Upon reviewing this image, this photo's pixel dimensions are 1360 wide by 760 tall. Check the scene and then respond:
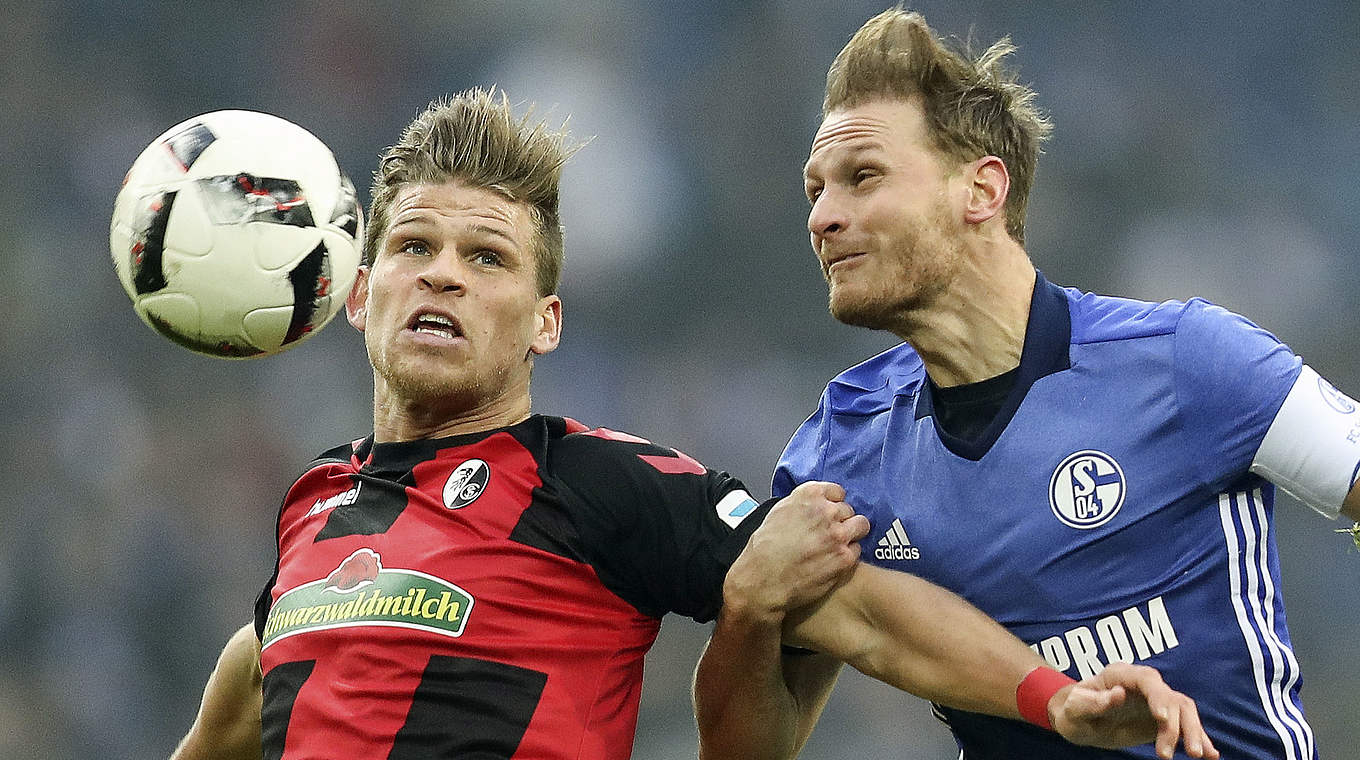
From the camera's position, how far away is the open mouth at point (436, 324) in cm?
342

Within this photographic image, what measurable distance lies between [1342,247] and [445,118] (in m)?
7.04

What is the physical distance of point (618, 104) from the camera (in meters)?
9.65

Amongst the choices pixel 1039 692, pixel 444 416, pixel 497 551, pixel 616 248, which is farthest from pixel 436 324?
pixel 616 248

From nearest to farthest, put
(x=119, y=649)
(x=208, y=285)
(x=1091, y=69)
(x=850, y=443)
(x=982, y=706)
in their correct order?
1. (x=982, y=706)
2. (x=208, y=285)
3. (x=850, y=443)
4. (x=119, y=649)
5. (x=1091, y=69)

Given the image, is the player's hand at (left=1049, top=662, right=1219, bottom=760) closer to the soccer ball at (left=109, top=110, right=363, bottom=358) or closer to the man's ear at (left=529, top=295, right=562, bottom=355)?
the man's ear at (left=529, top=295, right=562, bottom=355)

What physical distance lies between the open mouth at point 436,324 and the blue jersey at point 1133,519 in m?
1.15

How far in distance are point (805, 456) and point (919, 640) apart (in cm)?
69

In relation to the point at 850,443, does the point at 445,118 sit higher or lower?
higher

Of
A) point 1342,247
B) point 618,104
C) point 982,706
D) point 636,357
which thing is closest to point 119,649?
point 636,357

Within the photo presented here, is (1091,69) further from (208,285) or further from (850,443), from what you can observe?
(208,285)

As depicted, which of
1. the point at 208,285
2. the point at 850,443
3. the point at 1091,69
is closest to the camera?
the point at 208,285

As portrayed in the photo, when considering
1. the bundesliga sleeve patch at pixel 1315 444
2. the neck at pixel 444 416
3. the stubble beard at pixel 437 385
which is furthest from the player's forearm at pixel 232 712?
the bundesliga sleeve patch at pixel 1315 444

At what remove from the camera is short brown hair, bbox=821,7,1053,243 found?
141 inches

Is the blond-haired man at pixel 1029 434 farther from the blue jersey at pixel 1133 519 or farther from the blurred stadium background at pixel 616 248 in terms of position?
the blurred stadium background at pixel 616 248
